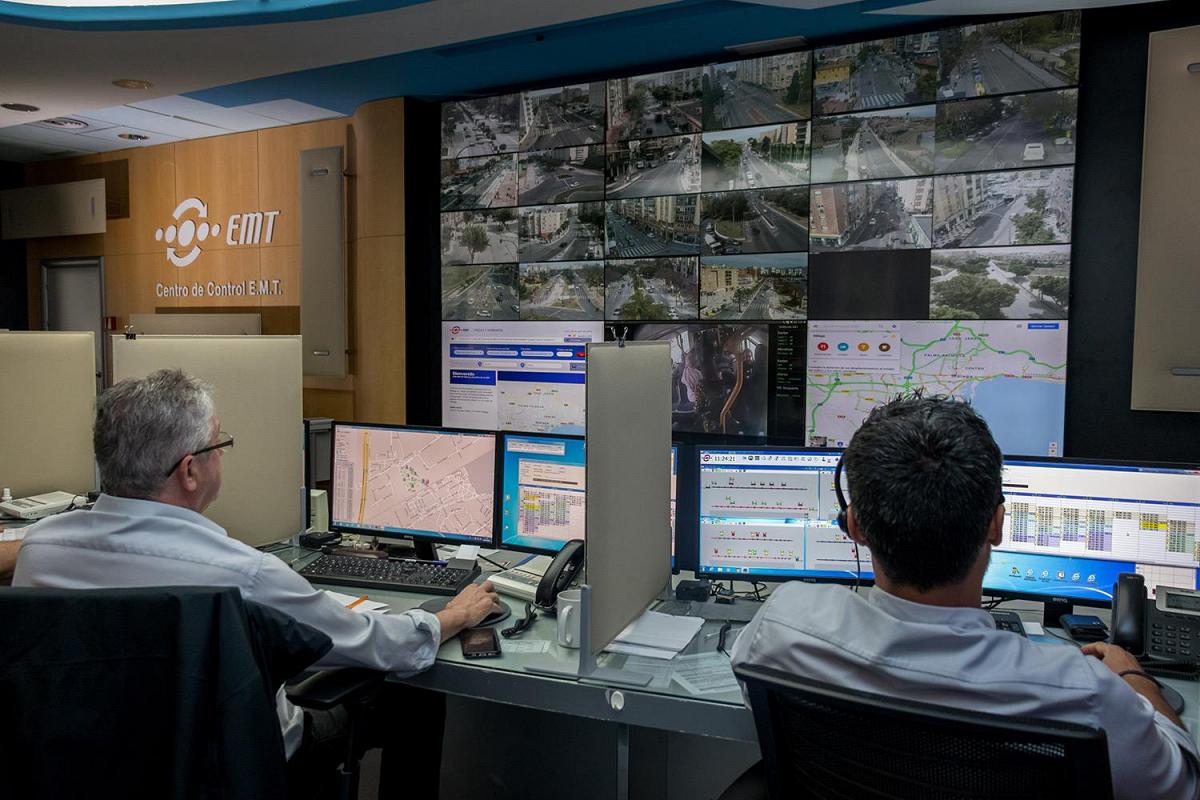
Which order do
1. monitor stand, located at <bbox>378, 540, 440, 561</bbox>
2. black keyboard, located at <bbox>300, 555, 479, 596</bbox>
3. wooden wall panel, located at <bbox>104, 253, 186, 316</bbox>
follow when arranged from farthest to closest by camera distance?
1. wooden wall panel, located at <bbox>104, 253, 186, 316</bbox>
2. monitor stand, located at <bbox>378, 540, 440, 561</bbox>
3. black keyboard, located at <bbox>300, 555, 479, 596</bbox>

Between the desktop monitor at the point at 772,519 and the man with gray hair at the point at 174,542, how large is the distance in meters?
0.69

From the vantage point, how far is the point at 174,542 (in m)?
1.48

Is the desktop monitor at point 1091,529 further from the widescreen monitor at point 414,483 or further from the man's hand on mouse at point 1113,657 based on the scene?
the widescreen monitor at point 414,483

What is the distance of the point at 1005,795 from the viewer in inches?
35.8

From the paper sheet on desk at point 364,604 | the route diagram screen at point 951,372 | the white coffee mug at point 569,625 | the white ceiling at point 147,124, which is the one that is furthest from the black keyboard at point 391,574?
the white ceiling at point 147,124

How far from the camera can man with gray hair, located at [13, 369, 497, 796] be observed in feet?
4.84

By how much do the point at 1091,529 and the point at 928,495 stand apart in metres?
1.01

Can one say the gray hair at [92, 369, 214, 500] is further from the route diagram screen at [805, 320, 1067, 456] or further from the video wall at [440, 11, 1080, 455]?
the video wall at [440, 11, 1080, 455]

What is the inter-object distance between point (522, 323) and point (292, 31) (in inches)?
70.7

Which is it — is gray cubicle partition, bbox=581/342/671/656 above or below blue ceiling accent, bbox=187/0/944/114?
below

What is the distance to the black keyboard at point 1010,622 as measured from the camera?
1.83m

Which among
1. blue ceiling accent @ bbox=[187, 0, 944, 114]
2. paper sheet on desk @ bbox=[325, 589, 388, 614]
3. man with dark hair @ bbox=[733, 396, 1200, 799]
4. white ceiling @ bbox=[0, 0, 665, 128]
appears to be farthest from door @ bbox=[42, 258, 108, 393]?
man with dark hair @ bbox=[733, 396, 1200, 799]

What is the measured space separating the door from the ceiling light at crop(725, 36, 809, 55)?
17.8ft

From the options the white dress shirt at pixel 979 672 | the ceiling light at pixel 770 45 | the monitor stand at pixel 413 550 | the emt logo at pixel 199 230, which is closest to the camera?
the white dress shirt at pixel 979 672
